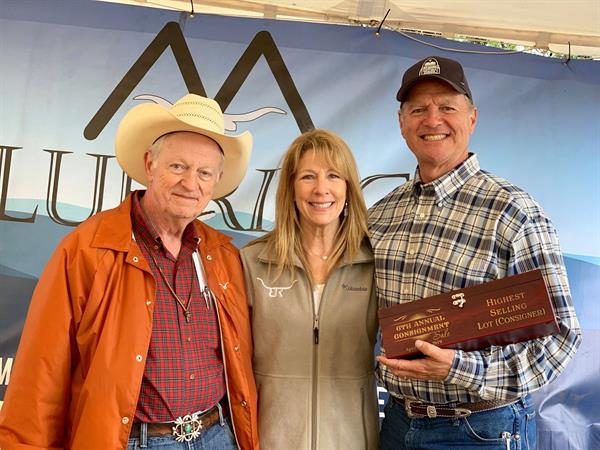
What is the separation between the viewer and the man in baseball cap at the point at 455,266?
168 centimetres

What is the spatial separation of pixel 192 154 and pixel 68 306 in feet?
2.08

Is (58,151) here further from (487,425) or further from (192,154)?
(487,425)

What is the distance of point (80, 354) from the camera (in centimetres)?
174

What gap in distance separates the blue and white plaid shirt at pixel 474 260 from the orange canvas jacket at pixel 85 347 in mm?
842

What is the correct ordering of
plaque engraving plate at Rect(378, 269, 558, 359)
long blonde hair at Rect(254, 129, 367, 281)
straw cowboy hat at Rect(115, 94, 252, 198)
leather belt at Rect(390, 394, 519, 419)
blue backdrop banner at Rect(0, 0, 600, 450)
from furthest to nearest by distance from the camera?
blue backdrop banner at Rect(0, 0, 600, 450) < long blonde hair at Rect(254, 129, 367, 281) < straw cowboy hat at Rect(115, 94, 252, 198) < leather belt at Rect(390, 394, 519, 419) < plaque engraving plate at Rect(378, 269, 558, 359)

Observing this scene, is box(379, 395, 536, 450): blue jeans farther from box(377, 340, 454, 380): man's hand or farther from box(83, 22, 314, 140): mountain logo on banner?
box(83, 22, 314, 140): mountain logo on banner

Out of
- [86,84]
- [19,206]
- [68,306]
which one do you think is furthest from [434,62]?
[19,206]

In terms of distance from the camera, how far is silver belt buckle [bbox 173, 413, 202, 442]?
5.68 ft

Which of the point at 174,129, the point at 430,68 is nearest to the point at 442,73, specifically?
the point at 430,68

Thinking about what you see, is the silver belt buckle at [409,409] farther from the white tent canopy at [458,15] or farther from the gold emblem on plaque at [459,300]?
the white tent canopy at [458,15]

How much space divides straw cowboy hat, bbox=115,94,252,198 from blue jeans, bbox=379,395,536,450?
3.84ft

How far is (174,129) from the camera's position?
1.99 metres

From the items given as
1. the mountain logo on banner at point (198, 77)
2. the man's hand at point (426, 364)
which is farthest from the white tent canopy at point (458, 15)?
the man's hand at point (426, 364)

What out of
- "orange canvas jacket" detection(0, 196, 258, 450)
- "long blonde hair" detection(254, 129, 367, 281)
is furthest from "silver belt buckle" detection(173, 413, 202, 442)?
"long blonde hair" detection(254, 129, 367, 281)
